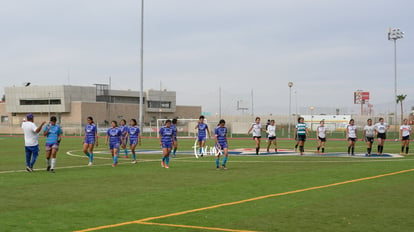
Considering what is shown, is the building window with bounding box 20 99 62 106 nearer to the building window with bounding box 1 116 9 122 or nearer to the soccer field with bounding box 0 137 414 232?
the building window with bounding box 1 116 9 122

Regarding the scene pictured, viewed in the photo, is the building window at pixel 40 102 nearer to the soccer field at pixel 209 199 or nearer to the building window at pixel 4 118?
the building window at pixel 4 118

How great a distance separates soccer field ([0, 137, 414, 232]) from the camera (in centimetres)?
1033

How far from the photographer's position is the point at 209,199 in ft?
43.9

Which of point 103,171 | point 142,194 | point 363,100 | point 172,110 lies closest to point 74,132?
point 172,110

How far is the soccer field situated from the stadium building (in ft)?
269

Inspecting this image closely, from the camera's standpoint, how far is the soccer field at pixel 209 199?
1033cm

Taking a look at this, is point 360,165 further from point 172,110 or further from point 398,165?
point 172,110

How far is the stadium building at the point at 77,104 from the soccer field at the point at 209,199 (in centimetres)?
8192

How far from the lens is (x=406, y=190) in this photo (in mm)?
14844

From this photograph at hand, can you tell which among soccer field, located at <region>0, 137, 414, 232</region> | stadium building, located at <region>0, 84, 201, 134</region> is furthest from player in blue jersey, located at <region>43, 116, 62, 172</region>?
stadium building, located at <region>0, 84, 201, 134</region>

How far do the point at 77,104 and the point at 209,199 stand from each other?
92.8 m

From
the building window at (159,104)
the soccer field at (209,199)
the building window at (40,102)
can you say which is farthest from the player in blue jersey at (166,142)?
the building window at (159,104)

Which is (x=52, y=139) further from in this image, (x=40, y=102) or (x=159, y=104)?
(x=159, y=104)

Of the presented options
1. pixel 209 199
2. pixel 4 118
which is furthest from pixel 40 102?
pixel 209 199
